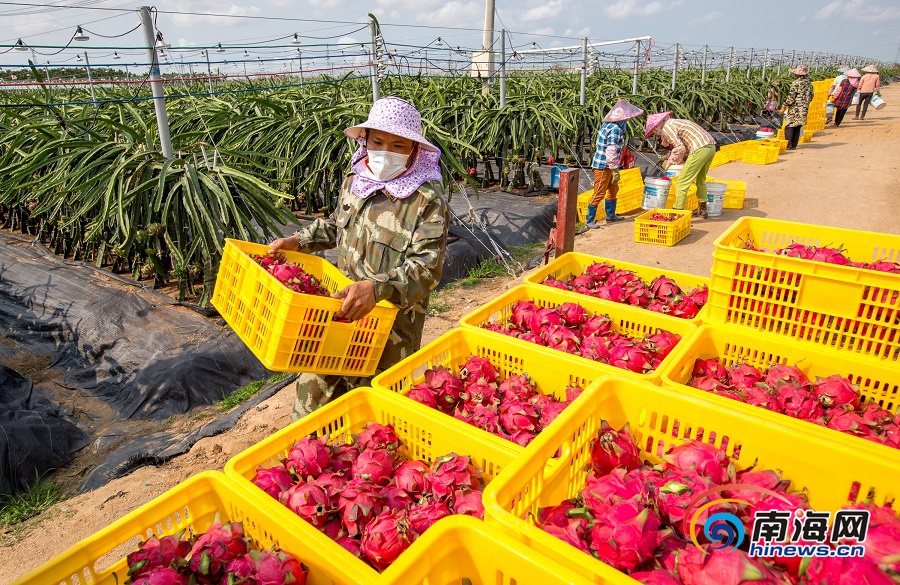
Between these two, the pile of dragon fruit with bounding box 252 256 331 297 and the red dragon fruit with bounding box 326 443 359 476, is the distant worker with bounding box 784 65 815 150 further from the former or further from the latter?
the red dragon fruit with bounding box 326 443 359 476

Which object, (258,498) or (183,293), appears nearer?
(258,498)

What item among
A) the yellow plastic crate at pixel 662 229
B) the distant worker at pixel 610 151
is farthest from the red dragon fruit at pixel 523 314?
the distant worker at pixel 610 151

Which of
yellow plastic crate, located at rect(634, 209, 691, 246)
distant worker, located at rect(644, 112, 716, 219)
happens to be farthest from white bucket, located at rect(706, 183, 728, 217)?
yellow plastic crate, located at rect(634, 209, 691, 246)

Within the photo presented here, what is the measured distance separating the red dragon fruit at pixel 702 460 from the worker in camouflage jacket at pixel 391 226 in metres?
1.18

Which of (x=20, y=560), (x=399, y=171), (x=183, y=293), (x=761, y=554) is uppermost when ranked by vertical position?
(x=399, y=171)

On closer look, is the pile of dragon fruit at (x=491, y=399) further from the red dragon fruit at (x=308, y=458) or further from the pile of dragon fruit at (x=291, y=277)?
the pile of dragon fruit at (x=291, y=277)

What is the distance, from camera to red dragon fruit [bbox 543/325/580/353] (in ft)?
7.43

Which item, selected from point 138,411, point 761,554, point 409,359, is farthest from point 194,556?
point 138,411

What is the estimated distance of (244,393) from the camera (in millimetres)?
3723

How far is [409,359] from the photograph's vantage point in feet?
6.41

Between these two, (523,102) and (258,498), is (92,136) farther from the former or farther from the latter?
(523,102)

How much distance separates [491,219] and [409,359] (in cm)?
533

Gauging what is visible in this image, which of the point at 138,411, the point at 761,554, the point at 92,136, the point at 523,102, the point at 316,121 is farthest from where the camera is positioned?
the point at 523,102

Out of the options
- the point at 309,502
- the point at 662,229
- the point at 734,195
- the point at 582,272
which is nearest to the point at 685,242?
the point at 662,229
